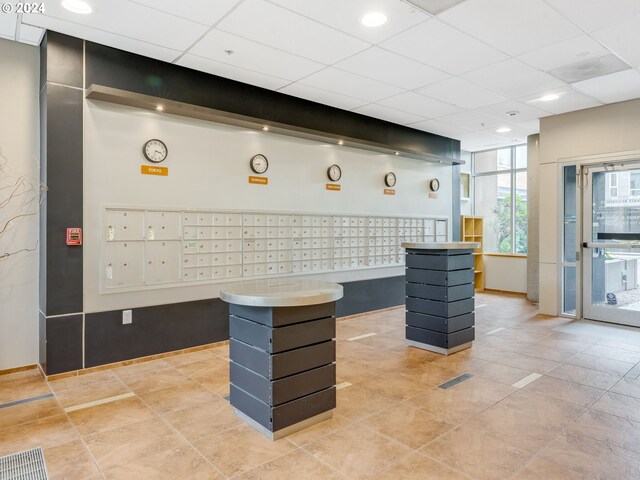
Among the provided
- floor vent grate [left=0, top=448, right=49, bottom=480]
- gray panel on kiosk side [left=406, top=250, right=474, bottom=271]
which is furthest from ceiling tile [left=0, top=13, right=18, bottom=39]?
gray panel on kiosk side [left=406, top=250, right=474, bottom=271]

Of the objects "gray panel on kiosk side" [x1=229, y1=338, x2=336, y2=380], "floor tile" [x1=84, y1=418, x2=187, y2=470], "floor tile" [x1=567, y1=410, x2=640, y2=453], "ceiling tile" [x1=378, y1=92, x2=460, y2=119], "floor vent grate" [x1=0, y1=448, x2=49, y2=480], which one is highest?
"ceiling tile" [x1=378, y1=92, x2=460, y2=119]

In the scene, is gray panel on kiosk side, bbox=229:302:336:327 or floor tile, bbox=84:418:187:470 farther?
gray panel on kiosk side, bbox=229:302:336:327

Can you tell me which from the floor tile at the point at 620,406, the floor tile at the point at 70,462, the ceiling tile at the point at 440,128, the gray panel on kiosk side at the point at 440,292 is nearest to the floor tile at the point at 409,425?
the floor tile at the point at 620,406

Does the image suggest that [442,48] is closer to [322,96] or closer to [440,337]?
[322,96]

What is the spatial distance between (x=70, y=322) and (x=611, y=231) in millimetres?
6889

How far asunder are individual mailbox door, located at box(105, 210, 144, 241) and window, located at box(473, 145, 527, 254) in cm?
746

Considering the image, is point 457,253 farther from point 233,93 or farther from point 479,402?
point 233,93

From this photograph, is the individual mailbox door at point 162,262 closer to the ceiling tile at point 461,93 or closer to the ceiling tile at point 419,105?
the ceiling tile at point 419,105

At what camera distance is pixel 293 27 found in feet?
11.7

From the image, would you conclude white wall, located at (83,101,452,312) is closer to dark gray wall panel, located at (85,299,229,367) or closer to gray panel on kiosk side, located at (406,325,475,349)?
dark gray wall panel, located at (85,299,229,367)

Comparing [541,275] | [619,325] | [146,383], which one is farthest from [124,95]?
[619,325]

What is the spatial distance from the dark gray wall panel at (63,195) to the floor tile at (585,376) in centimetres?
457

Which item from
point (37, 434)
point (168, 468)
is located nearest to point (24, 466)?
point (37, 434)

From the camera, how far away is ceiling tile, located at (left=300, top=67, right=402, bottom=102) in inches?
184
